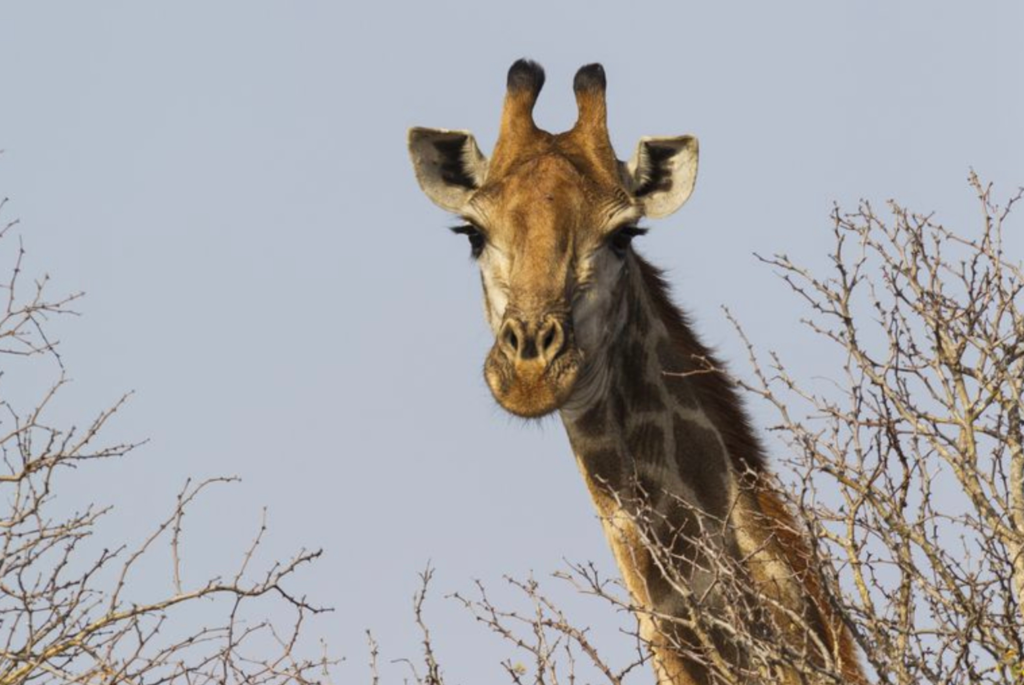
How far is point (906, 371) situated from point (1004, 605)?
1223mm

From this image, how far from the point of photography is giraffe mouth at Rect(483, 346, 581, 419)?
9516 mm

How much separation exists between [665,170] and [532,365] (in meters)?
1.99

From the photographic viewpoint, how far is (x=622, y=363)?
10.5 m

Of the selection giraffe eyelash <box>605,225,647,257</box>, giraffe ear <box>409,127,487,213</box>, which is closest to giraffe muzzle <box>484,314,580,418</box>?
giraffe eyelash <box>605,225,647,257</box>

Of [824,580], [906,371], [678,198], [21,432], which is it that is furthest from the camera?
[678,198]

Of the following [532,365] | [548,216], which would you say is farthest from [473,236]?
[532,365]

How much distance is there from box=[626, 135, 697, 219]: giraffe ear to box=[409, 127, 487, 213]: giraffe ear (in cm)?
85

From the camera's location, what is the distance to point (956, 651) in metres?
8.45

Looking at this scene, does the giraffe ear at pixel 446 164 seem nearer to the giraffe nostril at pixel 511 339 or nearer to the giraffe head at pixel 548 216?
the giraffe head at pixel 548 216

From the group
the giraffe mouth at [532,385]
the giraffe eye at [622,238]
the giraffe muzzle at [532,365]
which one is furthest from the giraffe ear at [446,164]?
the giraffe mouth at [532,385]

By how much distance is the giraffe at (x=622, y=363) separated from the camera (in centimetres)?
973

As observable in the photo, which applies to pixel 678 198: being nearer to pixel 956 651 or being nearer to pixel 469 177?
pixel 469 177

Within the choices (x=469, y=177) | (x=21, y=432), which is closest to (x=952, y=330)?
(x=469, y=177)

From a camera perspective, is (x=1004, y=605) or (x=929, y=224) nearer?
(x=1004, y=605)
